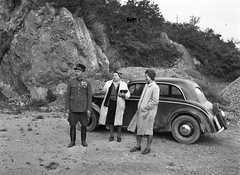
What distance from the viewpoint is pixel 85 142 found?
6.16 m

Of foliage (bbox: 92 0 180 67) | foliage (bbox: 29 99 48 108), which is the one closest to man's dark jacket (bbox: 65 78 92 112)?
foliage (bbox: 29 99 48 108)

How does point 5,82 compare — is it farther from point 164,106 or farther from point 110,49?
point 164,106

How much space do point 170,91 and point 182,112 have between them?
2.19ft

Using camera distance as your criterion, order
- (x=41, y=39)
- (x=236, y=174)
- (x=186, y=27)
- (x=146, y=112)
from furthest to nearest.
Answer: (x=186, y=27) → (x=41, y=39) → (x=146, y=112) → (x=236, y=174)

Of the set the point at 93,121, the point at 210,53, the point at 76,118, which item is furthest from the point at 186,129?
the point at 210,53

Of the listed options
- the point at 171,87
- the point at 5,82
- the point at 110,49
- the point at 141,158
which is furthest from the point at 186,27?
the point at 141,158

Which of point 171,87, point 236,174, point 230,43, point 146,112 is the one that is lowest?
point 236,174

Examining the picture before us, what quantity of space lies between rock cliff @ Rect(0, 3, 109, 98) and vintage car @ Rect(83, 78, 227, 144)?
7.39 m

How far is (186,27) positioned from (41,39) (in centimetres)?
1956

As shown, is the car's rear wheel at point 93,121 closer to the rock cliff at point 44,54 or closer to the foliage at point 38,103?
the foliage at point 38,103

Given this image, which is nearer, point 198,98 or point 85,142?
point 85,142

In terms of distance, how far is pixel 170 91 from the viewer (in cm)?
691

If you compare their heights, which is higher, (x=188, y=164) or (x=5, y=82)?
(x=5, y=82)

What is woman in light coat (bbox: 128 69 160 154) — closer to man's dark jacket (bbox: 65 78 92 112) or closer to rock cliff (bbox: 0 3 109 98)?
man's dark jacket (bbox: 65 78 92 112)
